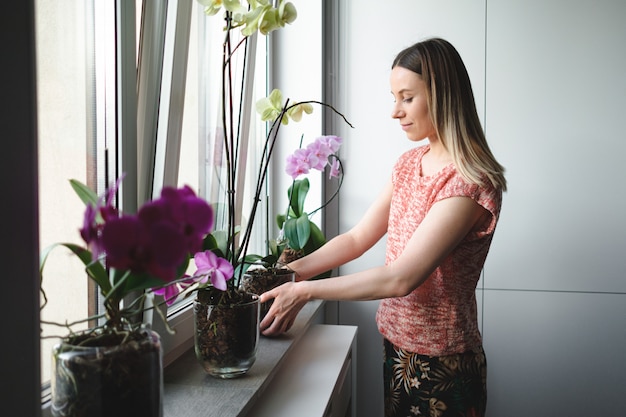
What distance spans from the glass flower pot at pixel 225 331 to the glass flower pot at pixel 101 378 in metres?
0.46

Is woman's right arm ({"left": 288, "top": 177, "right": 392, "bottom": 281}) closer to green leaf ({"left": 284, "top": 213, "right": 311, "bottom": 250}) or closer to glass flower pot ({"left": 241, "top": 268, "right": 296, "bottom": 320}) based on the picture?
green leaf ({"left": 284, "top": 213, "right": 311, "bottom": 250})

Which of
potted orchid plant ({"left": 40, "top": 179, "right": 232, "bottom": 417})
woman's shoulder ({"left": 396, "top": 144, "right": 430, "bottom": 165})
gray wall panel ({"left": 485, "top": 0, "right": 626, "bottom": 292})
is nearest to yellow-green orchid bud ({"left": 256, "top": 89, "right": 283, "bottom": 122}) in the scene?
woman's shoulder ({"left": 396, "top": 144, "right": 430, "bottom": 165})

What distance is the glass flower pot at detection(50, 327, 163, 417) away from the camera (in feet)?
2.08

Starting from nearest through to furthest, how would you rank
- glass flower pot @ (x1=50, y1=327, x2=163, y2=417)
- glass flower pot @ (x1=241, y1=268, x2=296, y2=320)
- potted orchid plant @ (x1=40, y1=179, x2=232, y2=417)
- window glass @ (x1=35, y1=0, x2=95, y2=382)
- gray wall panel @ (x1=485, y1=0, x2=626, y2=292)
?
potted orchid plant @ (x1=40, y1=179, x2=232, y2=417), glass flower pot @ (x1=50, y1=327, x2=163, y2=417), window glass @ (x1=35, y1=0, x2=95, y2=382), glass flower pot @ (x1=241, y1=268, x2=296, y2=320), gray wall panel @ (x1=485, y1=0, x2=626, y2=292)

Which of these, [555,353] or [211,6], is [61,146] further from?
[555,353]

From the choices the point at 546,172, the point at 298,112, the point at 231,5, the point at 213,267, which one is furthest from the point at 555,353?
the point at 231,5

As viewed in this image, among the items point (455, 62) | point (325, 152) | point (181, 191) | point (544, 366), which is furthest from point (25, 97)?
point (544, 366)

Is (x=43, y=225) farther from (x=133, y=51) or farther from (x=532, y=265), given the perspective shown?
(x=532, y=265)

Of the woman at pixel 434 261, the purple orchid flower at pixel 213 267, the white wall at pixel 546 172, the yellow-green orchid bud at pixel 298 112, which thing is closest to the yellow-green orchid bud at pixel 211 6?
the yellow-green orchid bud at pixel 298 112

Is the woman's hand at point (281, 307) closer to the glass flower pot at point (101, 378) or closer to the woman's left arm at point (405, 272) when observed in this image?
the woman's left arm at point (405, 272)

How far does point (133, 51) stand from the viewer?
121cm

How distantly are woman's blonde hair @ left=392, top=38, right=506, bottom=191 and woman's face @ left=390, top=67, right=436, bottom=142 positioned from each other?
18 millimetres

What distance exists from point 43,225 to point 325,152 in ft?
2.86

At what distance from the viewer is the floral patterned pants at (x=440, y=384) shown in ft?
5.23
